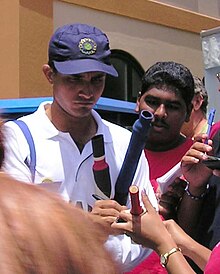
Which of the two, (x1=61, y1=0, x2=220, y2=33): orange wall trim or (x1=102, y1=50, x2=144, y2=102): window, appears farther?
(x1=102, y1=50, x2=144, y2=102): window

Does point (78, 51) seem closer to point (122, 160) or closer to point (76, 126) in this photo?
point (76, 126)

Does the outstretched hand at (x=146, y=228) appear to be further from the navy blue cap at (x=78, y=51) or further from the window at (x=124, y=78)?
the window at (x=124, y=78)

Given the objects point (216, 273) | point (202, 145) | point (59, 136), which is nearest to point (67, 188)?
point (59, 136)

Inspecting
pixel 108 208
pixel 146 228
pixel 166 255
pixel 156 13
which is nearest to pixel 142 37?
pixel 156 13

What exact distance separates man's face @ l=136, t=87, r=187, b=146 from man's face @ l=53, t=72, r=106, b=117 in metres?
0.47

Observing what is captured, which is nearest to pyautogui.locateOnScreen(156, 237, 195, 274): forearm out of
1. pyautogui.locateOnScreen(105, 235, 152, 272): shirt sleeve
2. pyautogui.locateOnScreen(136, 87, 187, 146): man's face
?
pyautogui.locateOnScreen(105, 235, 152, 272): shirt sleeve

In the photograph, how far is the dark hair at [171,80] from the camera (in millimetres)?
3000

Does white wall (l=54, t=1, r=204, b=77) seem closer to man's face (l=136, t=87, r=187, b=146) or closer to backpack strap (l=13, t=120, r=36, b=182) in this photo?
man's face (l=136, t=87, r=187, b=146)

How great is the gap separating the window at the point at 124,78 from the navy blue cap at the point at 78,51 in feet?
19.3

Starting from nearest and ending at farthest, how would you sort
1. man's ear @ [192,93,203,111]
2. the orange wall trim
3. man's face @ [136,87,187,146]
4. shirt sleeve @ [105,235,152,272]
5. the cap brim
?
shirt sleeve @ [105,235,152,272] → the cap brim → man's face @ [136,87,187,146] → man's ear @ [192,93,203,111] → the orange wall trim

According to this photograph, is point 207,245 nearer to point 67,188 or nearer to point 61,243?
point 67,188

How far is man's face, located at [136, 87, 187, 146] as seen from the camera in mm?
2949

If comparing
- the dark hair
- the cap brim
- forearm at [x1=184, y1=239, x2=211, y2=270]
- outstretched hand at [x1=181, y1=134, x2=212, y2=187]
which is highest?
the cap brim

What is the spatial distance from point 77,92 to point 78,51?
171 millimetres
